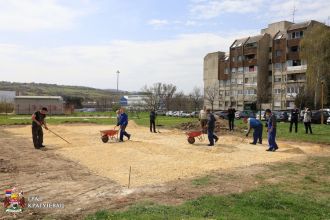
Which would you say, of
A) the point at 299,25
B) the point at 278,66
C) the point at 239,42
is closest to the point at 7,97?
the point at 239,42

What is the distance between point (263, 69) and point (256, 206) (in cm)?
8041

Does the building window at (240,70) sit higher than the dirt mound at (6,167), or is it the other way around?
the building window at (240,70)

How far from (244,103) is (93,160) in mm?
76246

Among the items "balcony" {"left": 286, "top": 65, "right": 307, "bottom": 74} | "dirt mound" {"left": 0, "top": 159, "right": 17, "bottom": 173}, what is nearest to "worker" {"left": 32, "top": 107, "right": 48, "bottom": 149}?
"dirt mound" {"left": 0, "top": 159, "right": 17, "bottom": 173}

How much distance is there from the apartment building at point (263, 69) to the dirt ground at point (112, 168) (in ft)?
191

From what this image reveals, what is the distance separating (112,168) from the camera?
12.5 meters

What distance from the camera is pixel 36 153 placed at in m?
16.7

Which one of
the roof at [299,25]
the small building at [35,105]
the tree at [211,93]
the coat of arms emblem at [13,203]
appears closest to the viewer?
the coat of arms emblem at [13,203]

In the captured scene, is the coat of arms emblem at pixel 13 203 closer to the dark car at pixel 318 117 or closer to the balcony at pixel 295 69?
the dark car at pixel 318 117

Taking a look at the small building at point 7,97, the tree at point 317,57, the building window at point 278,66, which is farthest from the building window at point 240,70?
the small building at point 7,97

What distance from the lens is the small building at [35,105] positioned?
246 ft

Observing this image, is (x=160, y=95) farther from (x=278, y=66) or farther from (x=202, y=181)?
(x=202, y=181)

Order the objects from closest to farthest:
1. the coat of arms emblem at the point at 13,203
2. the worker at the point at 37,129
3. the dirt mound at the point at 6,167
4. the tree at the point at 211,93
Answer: the coat of arms emblem at the point at 13,203 < the dirt mound at the point at 6,167 < the worker at the point at 37,129 < the tree at the point at 211,93

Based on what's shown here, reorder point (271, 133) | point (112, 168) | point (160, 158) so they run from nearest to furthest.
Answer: point (112, 168), point (160, 158), point (271, 133)
